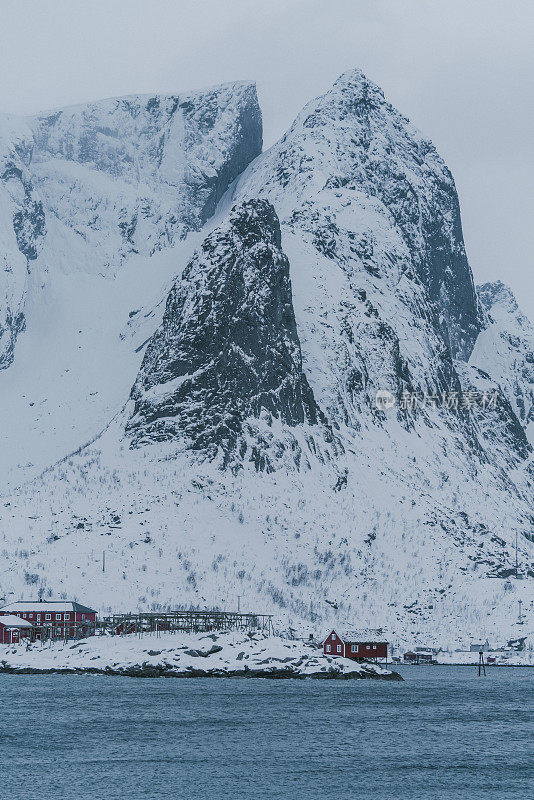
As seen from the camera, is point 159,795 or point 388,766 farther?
point 388,766

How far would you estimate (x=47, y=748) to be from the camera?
4712 inches

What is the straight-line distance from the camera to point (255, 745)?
12450cm

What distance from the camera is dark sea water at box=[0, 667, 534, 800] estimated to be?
10300 centimetres

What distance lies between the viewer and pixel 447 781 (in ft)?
351

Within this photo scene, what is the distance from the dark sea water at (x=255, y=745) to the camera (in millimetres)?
103000

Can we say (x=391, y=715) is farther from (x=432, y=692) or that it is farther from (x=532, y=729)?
(x=432, y=692)

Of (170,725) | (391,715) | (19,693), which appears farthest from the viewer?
(19,693)

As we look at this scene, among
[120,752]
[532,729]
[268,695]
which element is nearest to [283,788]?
[120,752]

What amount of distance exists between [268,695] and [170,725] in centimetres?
3829

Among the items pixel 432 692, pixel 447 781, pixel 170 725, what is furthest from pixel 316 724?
pixel 432 692

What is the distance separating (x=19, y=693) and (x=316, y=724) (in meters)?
45.4

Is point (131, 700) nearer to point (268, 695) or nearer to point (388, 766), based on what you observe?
point (268, 695)

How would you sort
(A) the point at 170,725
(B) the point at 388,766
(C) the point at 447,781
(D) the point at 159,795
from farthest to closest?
1. (A) the point at 170,725
2. (B) the point at 388,766
3. (C) the point at 447,781
4. (D) the point at 159,795

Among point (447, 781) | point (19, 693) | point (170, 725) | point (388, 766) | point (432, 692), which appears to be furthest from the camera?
point (432, 692)
